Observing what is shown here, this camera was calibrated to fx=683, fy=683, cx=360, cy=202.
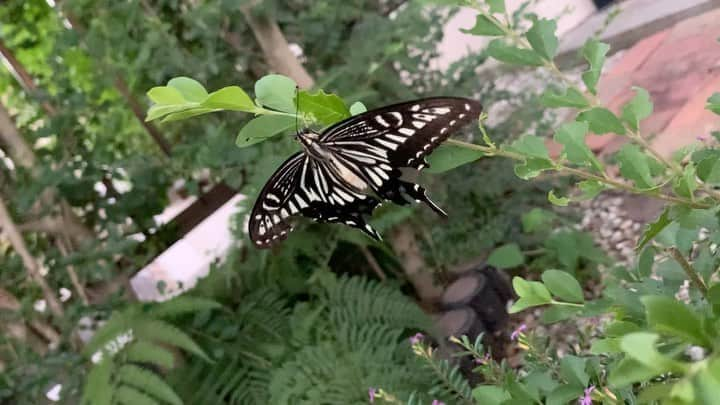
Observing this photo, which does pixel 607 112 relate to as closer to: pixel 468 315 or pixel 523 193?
pixel 468 315

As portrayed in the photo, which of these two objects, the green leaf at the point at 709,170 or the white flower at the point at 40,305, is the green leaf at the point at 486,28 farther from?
the white flower at the point at 40,305

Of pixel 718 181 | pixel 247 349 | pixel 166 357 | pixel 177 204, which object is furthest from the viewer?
pixel 177 204

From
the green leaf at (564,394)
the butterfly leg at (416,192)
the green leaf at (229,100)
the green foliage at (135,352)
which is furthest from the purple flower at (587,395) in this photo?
the green foliage at (135,352)

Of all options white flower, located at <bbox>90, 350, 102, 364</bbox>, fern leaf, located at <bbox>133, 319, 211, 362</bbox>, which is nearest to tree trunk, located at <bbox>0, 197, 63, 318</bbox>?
white flower, located at <bbox>90, 350, 102, 364</bbox>

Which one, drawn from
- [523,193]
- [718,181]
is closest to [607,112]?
[718,181]

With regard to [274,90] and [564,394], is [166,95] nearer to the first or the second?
[274,90]

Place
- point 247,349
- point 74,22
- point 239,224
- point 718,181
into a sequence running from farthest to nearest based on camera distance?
point 74,22 < point 247,349 < point 239,224 < point 718,181

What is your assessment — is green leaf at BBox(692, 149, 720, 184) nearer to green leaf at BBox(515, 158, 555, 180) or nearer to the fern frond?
green leaf at BBox(515, 158, 555, 180)
